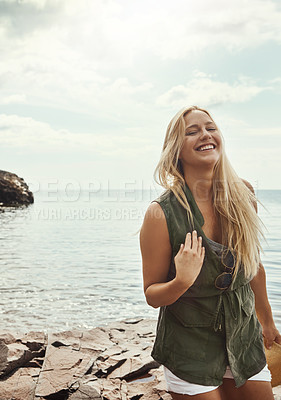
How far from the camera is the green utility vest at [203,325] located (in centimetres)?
229

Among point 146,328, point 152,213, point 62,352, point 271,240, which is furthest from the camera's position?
point 271,240

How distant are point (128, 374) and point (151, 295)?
2.57 m

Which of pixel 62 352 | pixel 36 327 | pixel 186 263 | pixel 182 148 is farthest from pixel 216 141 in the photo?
pixel 36 327

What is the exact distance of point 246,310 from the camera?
2.42m

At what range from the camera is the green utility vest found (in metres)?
2.29

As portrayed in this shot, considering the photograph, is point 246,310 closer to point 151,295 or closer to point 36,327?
point 151,295

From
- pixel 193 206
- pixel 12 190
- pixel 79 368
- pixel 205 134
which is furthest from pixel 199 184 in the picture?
pixel 12 190

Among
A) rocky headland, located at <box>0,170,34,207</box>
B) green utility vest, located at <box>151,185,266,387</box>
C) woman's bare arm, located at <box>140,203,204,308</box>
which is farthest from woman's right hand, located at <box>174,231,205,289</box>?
rocky headland, located at <box>0,170,34,207</box>

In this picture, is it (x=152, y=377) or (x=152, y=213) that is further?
(x=152, y=377)

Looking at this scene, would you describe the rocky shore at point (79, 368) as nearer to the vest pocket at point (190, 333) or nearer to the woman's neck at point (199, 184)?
the vest pocket at point (190, 333)

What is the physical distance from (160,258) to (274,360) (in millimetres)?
1322

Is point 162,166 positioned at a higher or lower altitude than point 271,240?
higher

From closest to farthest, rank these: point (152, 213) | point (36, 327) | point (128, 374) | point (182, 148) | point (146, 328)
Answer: point (152, 213) → point (182, 148) → point (128, 374) → point (146, 328) → point (36, 327)

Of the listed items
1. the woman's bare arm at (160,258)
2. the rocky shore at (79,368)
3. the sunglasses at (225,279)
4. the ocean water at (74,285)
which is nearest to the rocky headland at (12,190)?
the ocean water at (74,285)
